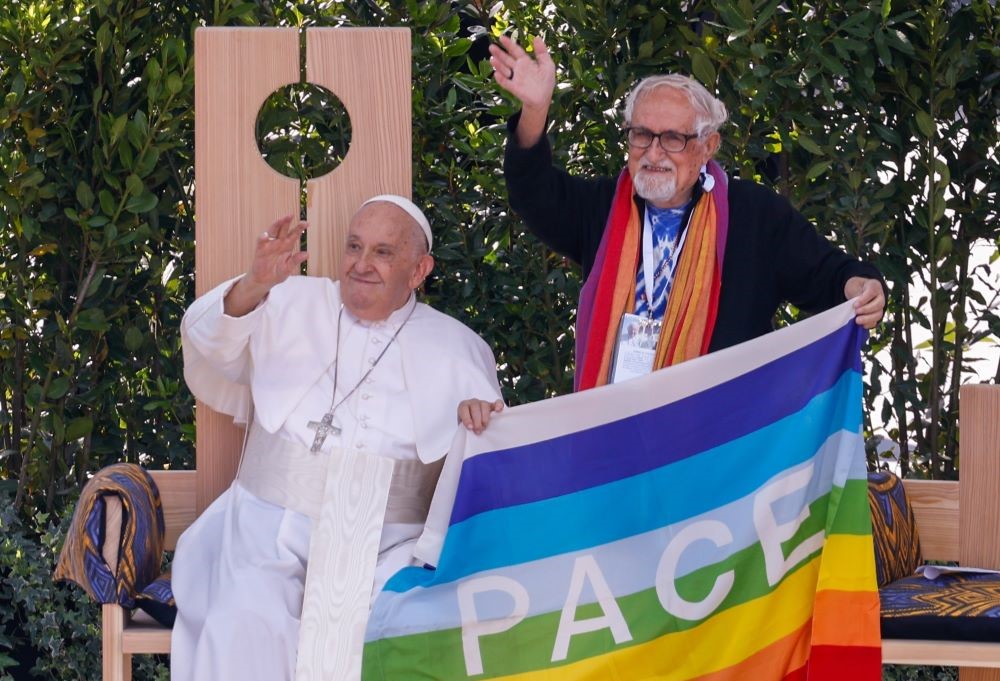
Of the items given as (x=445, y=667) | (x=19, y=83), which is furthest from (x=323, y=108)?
(x=445, y=667)

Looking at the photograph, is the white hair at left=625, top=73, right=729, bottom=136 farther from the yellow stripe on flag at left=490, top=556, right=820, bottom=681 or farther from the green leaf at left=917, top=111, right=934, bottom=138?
the yellow stripe on flag at left=490, top=556, right=820, bottom=681

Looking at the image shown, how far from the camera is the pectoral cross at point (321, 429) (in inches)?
167

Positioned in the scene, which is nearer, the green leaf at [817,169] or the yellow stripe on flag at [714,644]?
the yellow stripe on flag at [714,644]

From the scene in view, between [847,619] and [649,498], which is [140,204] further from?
[847,619]

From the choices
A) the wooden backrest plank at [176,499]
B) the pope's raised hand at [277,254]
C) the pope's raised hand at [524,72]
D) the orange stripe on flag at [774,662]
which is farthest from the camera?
the wooden backrest plank at [176,499]

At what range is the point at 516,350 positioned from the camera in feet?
18.2

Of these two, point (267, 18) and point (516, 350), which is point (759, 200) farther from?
point (267, 18)

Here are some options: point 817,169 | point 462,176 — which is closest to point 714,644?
point 817,169

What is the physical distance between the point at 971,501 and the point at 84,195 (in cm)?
296

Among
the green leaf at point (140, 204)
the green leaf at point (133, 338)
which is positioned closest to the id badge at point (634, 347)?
the green leaf at point (140, 204)

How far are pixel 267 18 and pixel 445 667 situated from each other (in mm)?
2609

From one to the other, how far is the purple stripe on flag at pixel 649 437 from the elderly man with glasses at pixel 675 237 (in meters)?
0.20

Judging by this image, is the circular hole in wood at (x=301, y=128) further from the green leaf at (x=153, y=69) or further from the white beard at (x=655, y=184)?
the white beard at (x=655, y=184)

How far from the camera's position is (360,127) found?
469 centimetres
